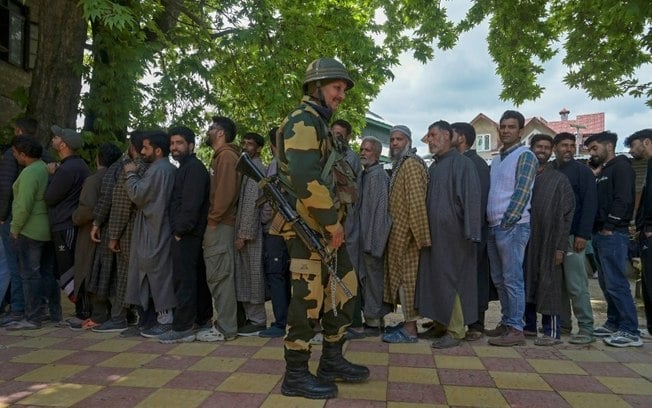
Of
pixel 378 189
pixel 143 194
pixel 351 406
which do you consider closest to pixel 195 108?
pixel 143 194

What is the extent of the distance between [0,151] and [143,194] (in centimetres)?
353

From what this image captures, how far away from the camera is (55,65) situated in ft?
23.5

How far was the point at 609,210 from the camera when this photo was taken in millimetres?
4957

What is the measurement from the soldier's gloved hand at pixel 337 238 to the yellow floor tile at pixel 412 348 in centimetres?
162

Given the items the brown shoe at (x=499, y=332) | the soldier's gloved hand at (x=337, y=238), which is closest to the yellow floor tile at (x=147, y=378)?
the soldier's gloved hand at (x=337, y=238)

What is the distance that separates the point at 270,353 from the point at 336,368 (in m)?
1.04

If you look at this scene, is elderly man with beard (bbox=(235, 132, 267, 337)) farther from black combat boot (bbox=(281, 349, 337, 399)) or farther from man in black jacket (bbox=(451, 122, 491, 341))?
man in black jacket (bbox=(451, 122, 491, 341))

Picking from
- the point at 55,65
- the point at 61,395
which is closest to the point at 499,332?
the point at 61,395

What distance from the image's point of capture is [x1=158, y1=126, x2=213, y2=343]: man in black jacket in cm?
480

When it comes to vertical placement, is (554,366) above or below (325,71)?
below

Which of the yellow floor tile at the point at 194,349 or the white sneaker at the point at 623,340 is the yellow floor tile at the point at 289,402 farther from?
the white sneaker at the point at 623,340

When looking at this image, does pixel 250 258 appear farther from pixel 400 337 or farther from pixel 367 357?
pixel 400 337

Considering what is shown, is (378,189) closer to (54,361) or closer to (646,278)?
(646,278)

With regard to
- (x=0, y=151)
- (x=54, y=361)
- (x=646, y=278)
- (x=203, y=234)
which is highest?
(x=0, y=151)
